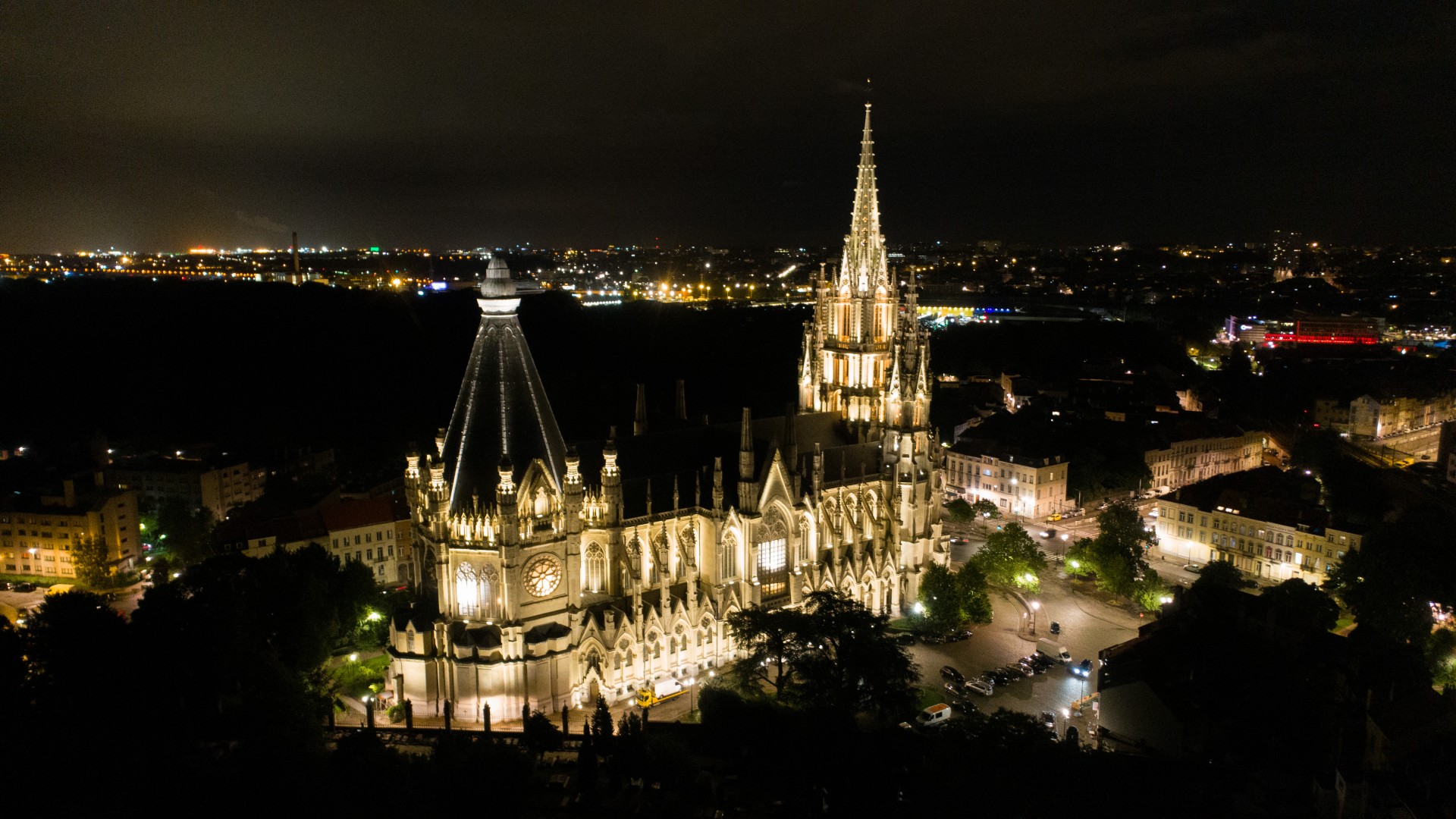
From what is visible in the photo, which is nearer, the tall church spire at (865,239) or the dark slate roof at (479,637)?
the dark slate roof at (479,637)

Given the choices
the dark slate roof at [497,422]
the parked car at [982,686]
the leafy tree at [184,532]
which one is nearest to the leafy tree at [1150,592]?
the parked car at [982,686]

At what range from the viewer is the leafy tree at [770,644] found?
35750 mm

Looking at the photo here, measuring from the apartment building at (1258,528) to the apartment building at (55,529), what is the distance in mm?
70852

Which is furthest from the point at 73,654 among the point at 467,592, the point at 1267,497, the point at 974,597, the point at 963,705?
the point at 1267,497

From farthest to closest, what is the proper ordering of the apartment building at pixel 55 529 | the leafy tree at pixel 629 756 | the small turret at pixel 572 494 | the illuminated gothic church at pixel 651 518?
the apartment building at pixel 55 529 < the small turret at pixel 572 494 < the illuminated gothic church at pixel 651 518 < the leafy tree at pixel 629 756

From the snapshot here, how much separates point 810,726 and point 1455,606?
37.6 meters

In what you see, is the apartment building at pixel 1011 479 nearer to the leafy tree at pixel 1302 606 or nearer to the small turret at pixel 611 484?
the leafy tree at pixel 1302 606

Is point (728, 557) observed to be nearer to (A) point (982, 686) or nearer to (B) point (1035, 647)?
(A) point (982, 686)

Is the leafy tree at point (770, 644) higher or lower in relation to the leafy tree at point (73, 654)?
lower

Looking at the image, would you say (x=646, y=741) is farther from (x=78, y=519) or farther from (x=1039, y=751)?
(x=78, y=519)

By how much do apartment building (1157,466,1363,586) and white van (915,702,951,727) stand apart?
28.7 m

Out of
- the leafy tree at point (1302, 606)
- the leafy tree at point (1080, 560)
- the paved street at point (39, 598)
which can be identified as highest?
the leafy tree at point (1302, 606)

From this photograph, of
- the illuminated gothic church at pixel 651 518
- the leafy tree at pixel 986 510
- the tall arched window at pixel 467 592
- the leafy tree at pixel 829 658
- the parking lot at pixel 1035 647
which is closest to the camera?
the leafy tree at pixel 829 658

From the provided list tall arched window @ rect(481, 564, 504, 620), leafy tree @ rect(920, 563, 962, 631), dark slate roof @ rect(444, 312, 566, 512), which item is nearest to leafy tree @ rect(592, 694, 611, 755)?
tall arched window @ rect(481, 564, 504, 620)
